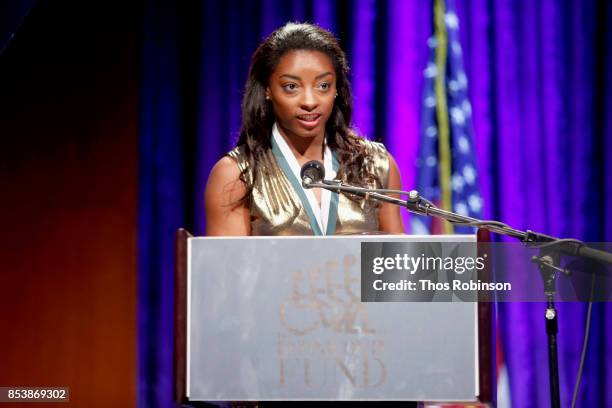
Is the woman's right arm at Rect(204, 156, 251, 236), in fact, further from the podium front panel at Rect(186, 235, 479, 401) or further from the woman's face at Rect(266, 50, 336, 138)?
the podium front panel at Rect(186, 235, 479, 401)

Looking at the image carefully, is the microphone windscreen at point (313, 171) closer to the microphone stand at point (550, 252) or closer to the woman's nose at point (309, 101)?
the microphone stand at point (550, 252)

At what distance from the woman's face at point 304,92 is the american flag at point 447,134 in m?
1.70

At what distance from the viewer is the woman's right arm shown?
2.20 metres

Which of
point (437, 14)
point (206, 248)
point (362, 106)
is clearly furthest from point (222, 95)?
point (206, 248)

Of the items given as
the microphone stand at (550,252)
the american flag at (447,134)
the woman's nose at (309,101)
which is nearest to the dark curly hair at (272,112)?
the woman's nose at (309,101)

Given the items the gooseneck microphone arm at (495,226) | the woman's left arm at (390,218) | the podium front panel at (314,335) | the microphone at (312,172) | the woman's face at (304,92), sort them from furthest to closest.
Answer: the woman's left arm at (390,218)
the woman's face at (304,92)
the microphone at (312,172)
the gooseneck microphone arm at (495,226)
the podium front panel at (314,335)

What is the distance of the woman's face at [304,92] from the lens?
2221mm

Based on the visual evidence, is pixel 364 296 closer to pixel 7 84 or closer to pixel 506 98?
pixel 506 98

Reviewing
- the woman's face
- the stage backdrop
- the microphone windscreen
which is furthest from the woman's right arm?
the stage backdrop

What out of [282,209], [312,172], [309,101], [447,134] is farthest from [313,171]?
[447,134]

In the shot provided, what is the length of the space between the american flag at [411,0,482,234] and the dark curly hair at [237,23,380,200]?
1.54 meters

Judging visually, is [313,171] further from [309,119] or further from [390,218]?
[390,218]

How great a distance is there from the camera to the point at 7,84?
13.9 ft

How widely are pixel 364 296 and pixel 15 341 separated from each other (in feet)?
10.1
